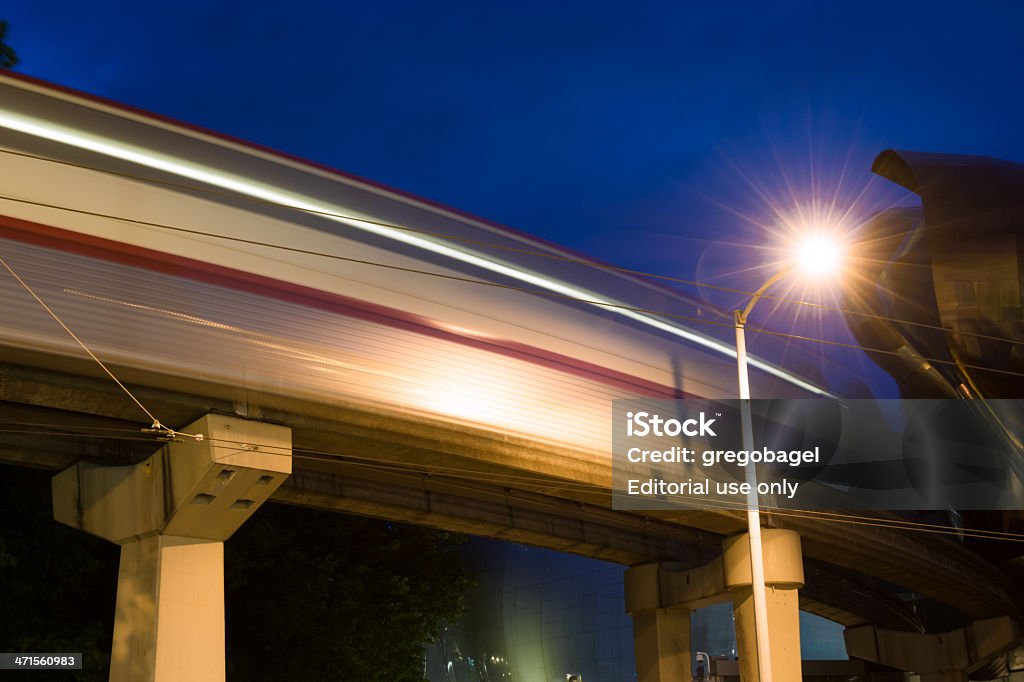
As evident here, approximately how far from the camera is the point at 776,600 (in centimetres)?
2580

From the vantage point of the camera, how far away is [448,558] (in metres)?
31.8

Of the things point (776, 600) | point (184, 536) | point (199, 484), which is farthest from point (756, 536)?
point (776, 600)

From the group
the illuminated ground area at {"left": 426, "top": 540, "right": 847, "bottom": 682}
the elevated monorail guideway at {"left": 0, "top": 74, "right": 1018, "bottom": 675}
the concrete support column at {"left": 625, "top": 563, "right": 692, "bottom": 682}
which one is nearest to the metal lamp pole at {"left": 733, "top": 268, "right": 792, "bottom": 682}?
the elevated monorail guideway at {"left": 0, "top": 74, "right": 1018, "bottom": 675}

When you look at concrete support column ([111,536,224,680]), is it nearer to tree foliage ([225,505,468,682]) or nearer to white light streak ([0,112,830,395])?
white light streak ([0,112,830,395])

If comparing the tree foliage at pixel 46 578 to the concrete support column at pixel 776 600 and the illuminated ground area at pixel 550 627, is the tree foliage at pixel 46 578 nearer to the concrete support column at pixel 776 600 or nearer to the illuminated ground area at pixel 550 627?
the concrete support column at pixel 776 600

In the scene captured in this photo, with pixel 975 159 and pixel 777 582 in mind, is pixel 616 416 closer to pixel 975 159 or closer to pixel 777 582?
pixel 777 582

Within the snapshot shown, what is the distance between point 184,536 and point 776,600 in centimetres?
1427

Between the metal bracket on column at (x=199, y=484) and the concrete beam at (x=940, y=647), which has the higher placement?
the metal bracket on column at (x=199, y=484)

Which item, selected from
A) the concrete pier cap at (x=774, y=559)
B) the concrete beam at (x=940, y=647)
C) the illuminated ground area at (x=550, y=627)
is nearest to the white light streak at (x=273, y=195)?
the concrete pier cap at (x=774, y=559)

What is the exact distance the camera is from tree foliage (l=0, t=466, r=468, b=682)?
22.4 meters

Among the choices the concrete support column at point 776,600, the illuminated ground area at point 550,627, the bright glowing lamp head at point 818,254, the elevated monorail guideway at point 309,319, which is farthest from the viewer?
the illuminated ground area at point 550,627

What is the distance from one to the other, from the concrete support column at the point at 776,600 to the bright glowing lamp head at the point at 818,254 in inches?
419

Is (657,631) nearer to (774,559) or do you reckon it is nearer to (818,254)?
(774,559)

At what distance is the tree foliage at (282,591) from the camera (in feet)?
73.5
